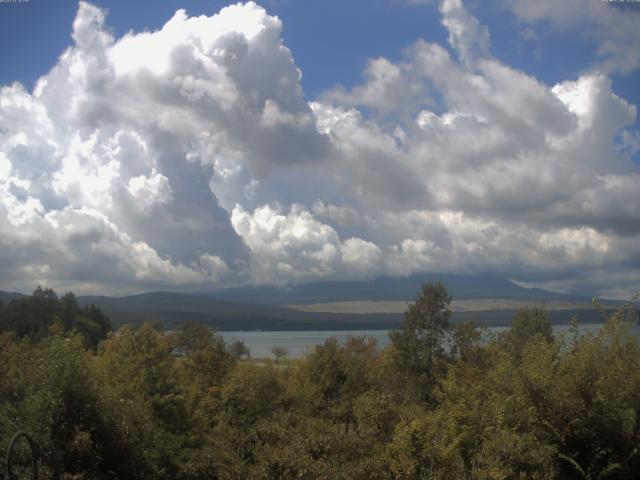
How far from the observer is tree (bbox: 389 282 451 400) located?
52.1m

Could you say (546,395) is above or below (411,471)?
above

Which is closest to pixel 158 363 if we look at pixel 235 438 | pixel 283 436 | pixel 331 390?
pixel 331 390

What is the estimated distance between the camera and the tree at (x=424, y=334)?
2051 inches

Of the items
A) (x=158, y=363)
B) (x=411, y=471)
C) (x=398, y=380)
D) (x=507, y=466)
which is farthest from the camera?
(x=398, y=380)

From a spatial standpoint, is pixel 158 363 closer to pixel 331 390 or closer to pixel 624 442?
pixel 331 390

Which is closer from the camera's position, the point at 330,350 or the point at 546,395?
the point at 546,395

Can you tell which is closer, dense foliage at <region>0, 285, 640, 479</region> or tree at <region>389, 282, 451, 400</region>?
dense foliage at <region>0, 285, 640, 479</region>

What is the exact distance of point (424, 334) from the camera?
175ft

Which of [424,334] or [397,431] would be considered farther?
[424,334]

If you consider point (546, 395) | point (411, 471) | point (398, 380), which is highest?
point (546, 395)

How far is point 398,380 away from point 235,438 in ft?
97.2

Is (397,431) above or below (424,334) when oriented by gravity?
above

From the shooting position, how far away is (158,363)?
32.2m

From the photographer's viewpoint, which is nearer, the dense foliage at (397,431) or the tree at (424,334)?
the dense foliage at (397,431)
